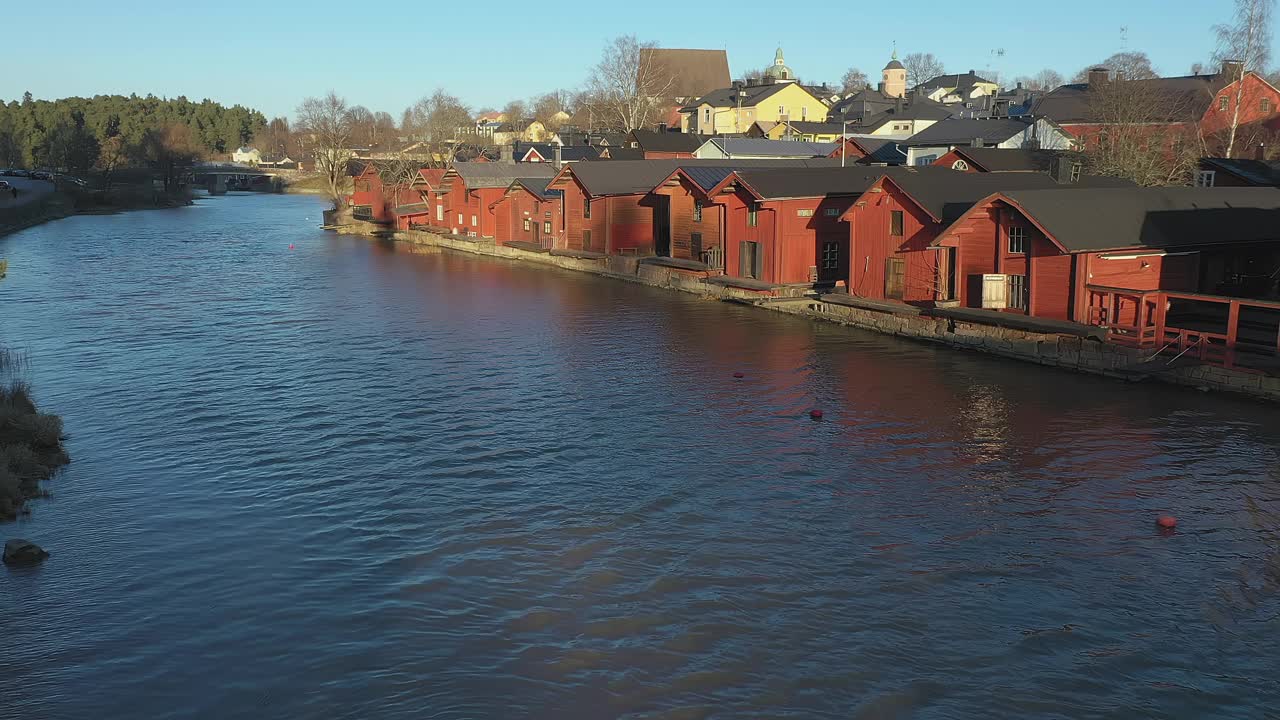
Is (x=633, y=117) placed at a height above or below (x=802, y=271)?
above

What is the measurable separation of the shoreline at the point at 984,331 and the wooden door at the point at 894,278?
67cm

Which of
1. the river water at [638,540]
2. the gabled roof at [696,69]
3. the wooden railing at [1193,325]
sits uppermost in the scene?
the gabled roof at [696,69]

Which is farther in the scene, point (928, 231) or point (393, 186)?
point (393, 186)

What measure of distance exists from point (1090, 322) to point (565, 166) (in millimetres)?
37744

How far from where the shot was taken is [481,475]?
77.2ft

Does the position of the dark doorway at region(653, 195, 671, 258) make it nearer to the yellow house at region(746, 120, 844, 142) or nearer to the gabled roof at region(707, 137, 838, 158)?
the gabled roof at region(707, 137, 838, 158)

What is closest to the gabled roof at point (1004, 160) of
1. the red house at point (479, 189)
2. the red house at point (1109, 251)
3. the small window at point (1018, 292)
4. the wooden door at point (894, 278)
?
the wooden door at point (894, 278)

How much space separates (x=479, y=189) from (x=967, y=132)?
3338 cm

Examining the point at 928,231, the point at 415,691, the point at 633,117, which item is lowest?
the point at 415,691

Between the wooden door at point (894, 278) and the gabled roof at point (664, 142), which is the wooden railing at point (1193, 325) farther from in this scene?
the gabled roof at point (664, 142)

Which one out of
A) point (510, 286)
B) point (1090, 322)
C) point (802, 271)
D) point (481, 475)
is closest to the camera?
point (481, 475)

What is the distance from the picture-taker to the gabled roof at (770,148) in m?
82.4

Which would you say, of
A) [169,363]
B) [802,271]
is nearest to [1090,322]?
[802,271]

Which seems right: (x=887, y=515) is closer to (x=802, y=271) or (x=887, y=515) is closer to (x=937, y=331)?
(x=937, y=331)
